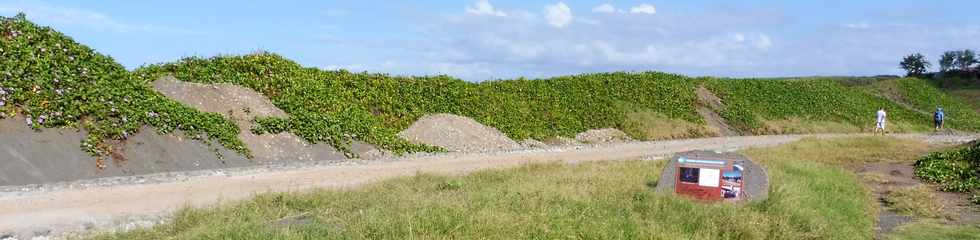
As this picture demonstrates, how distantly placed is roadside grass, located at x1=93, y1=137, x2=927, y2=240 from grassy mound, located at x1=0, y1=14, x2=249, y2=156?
7.14m

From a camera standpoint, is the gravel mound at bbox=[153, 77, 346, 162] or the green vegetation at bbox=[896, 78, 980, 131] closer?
the gravel mound at bbox=[153, 77, 346, 162]

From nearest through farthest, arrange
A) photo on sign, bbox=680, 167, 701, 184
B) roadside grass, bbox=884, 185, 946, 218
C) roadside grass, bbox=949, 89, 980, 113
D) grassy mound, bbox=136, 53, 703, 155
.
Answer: photo on sign, bbox=680, 167, 701, 184 → roadside grass, bbox=884, 185, 946, 218 → grassy mound, bbox=136, 53, 703, 155 → roadside grass, bbox=949, 89, 980, 113

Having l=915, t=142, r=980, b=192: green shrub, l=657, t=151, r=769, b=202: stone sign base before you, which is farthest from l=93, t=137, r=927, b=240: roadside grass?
l=915, t=142, r=980, b=192: green shrub

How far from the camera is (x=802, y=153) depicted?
78.7ft

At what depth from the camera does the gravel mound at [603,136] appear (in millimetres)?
32156

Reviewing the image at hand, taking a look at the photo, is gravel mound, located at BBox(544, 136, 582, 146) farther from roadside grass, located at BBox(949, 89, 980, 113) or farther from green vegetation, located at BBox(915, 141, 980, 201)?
roadside grass, located at BBox(949, 89, 980, 113)

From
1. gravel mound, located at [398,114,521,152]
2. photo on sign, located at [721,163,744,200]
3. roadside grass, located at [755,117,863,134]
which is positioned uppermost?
photo on sign, located at [721,163,744,200]

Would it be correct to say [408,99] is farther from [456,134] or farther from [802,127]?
[802,127]

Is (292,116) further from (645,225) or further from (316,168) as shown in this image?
(645,225)

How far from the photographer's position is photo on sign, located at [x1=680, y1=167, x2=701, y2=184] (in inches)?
446

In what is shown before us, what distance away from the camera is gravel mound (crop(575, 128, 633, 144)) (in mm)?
32156

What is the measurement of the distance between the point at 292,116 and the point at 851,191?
14527mm

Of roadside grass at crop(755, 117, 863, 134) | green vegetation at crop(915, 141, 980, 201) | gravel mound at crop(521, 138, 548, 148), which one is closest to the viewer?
green vegetation at crop(915, 141, 980, 201)

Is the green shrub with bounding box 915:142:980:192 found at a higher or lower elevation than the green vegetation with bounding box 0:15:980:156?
lower
